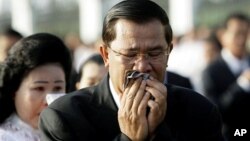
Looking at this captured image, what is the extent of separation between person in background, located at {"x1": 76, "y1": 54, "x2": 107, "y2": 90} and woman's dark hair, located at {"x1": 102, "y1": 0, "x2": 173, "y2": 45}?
2.74m

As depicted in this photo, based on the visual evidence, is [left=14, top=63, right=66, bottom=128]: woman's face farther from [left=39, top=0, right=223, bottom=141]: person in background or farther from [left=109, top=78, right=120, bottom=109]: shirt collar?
[left=109, top=78, right=120, bottom=109]: shirt collar

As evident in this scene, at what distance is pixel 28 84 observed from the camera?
16.6ft

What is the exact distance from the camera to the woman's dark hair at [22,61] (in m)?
5.06

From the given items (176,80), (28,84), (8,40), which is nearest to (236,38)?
(8,40)

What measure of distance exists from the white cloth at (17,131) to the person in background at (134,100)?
40.3 inches

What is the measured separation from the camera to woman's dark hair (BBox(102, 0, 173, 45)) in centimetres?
380

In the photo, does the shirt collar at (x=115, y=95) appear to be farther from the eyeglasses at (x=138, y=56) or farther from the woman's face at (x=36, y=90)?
the woman's face at (x=36, y=90)

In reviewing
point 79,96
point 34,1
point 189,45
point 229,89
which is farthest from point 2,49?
point 34,1

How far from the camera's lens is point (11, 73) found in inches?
201

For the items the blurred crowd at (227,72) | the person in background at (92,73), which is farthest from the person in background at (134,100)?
the blurred crowd at (227,72)

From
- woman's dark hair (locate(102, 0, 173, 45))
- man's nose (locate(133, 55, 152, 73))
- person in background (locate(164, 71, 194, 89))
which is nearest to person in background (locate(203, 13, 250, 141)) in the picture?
person in background (locate(164, 71, 194, 89))

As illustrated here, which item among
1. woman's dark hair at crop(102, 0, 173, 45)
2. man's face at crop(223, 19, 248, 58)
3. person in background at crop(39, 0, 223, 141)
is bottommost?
man's face at crop(223, 19, 248, 58)

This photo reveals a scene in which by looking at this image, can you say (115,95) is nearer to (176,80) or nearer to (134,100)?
(134,100)

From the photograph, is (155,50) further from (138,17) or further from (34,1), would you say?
(34,1)
